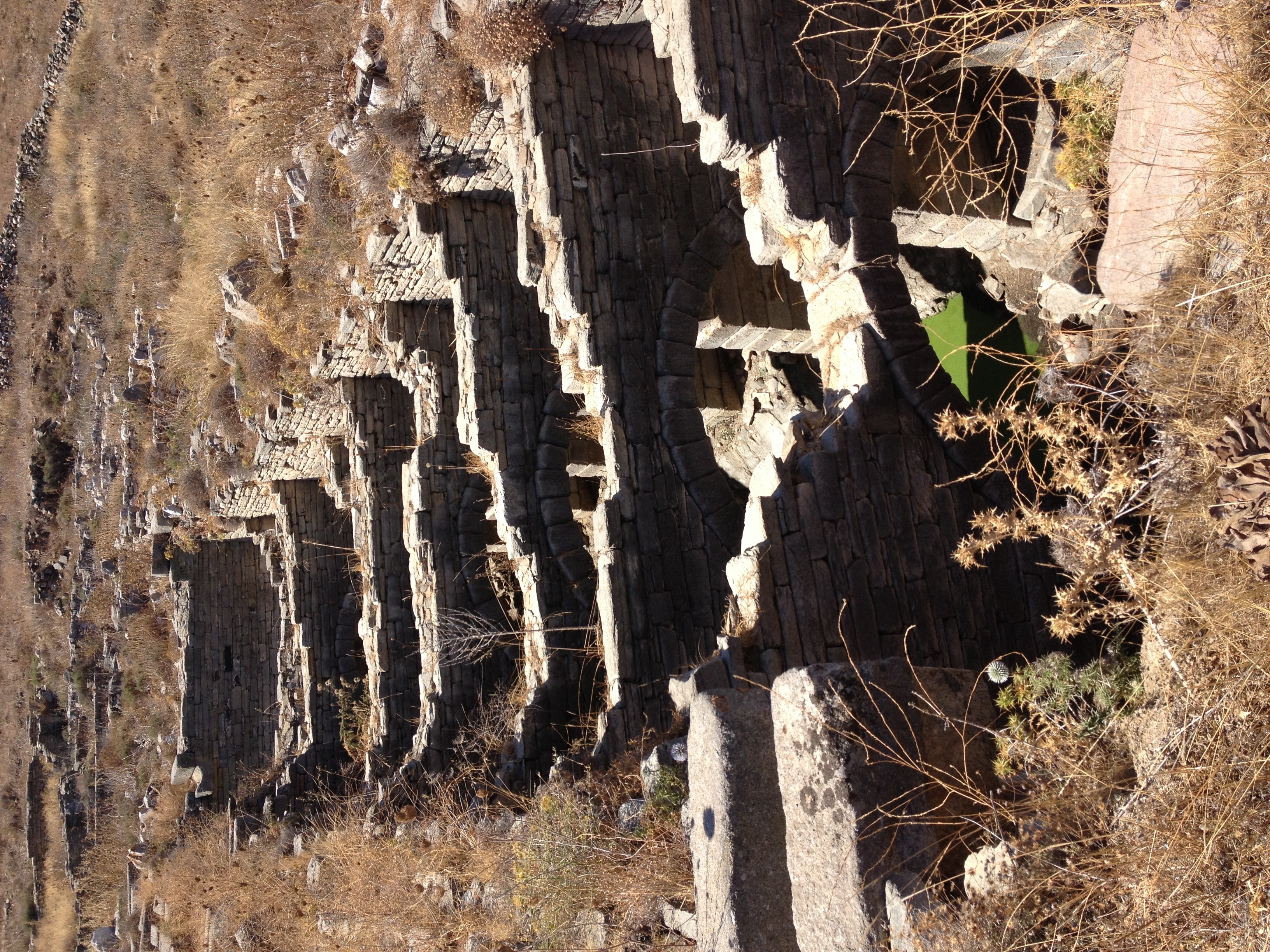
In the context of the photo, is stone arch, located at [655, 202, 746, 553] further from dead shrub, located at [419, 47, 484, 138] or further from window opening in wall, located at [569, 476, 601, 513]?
window opening in wall, located at [569, 476, 601, 513]

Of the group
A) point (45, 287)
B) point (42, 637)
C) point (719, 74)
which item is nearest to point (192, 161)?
point (45, 287)

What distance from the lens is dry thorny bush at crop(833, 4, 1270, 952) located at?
342cm

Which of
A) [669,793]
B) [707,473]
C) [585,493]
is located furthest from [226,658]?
[669,793]

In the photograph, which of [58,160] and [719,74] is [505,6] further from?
[58,160]

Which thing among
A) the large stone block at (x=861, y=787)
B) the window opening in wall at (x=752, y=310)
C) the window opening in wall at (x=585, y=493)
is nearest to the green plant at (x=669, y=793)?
the large stone block at (x=861, y=787)

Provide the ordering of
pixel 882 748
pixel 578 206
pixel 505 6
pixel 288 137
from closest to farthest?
1. pixel 882 748
2. pixel 505 6
3. pixel 578 206
4. pixel 288 137

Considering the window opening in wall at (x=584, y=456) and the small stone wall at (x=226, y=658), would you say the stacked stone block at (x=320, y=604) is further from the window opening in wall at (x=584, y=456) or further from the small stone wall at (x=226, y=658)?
the window opening in wall at (x=584, y=456)

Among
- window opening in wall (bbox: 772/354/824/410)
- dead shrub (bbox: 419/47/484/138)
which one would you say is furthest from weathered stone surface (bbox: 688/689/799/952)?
dead shrub (bbox: 419/47/484/138)

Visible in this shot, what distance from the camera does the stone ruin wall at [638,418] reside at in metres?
5.58

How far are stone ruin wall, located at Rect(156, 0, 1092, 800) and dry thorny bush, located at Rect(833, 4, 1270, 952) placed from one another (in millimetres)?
798

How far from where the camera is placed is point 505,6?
22.7 feet

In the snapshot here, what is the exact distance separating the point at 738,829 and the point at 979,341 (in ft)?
16.1

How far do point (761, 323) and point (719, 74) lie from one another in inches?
106

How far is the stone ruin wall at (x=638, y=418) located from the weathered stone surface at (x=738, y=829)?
0.55 m
